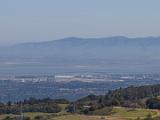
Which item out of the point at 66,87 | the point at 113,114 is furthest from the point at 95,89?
the point at 113,114

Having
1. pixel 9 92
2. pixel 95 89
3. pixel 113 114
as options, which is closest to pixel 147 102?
pixel 113 114

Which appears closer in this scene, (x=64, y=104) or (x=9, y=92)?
(x=64, y=104)

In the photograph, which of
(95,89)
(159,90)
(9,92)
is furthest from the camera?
(95,89)

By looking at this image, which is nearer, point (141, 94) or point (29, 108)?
point (29, 108)

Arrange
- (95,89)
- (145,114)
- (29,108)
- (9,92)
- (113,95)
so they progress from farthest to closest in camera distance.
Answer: (95,89), (9,92), (113,95), (29,108), (145,114)

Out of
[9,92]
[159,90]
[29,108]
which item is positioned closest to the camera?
[29,108]

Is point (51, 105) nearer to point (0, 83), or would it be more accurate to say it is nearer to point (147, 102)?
point (147, 102)

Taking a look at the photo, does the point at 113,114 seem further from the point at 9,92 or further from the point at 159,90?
the point at 9,92

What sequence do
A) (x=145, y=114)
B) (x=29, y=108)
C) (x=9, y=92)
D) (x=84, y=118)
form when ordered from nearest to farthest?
(x=84, y=118)
(x=145, y=114)
(x=29, y=108)
(x=9, y=92)
